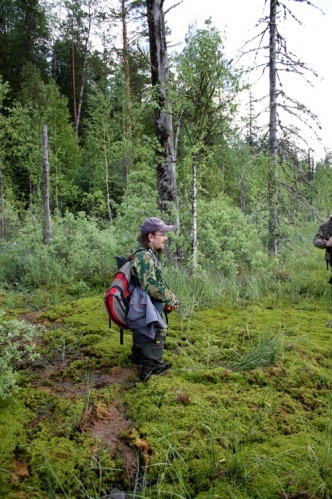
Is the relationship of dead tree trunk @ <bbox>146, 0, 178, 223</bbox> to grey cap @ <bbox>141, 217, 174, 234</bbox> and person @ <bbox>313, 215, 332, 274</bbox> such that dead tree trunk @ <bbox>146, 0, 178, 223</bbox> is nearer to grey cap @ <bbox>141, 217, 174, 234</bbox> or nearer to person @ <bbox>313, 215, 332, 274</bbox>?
person @ <bbox>313, 215, 332, 274</bbox>

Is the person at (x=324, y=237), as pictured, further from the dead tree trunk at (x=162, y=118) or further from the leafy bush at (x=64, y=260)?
the leafy bush at (x=64, y=260)

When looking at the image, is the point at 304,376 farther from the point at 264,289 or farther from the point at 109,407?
the point at 264,289

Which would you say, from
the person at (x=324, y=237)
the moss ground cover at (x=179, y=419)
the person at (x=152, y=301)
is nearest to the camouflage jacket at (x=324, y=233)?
the person at (x=324, y=237)

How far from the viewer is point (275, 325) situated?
5.08m

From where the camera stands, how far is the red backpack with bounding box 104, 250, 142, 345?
3566 mm

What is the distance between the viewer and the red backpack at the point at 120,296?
357 centimetres

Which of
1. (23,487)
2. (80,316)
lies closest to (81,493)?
(23,487)

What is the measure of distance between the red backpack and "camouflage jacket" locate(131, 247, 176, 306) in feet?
0.28

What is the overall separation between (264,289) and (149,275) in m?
3.92

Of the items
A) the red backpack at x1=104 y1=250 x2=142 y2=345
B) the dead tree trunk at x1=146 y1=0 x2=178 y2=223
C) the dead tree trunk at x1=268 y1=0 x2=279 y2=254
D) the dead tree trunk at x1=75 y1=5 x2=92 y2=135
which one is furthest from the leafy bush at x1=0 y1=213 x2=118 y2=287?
the dead tree trunk at x1=75 y1=5 x2=92 y2=135

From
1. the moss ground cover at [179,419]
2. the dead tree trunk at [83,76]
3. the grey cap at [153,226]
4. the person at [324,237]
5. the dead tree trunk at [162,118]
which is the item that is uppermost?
the dead tree trunk at [83,76]

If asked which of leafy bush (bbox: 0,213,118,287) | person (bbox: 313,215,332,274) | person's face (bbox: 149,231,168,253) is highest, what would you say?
person's face (bbox: 149,231,168,253)

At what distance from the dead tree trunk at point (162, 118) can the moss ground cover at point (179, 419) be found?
10.3ft

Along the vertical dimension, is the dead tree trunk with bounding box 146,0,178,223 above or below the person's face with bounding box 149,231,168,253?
above
